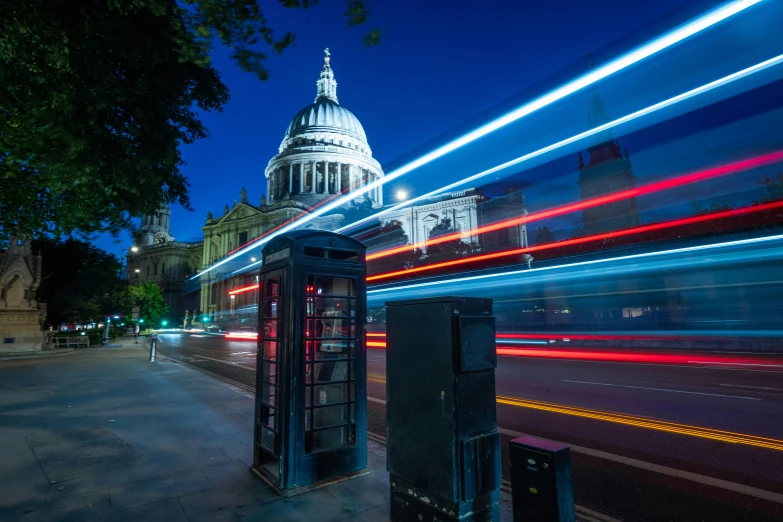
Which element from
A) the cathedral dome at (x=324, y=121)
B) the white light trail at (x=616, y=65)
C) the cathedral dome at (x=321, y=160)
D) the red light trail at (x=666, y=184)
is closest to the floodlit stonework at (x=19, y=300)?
the white light trail at (x=616, y=65)

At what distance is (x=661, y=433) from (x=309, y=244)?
5.48 metres

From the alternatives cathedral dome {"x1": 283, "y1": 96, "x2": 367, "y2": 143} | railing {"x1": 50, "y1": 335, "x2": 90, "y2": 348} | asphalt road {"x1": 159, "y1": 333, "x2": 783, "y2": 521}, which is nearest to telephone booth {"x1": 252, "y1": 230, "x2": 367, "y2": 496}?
asphalt road {"x1": 159, "y1": 333, "x2": 783, "y2": 521}

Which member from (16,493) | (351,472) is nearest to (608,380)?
(351,472)

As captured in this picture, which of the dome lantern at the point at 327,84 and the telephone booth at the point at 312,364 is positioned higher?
the dome lantern at the point at 327,84

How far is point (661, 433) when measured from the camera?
5.77 metres

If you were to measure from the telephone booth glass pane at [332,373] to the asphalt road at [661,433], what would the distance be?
1.87m

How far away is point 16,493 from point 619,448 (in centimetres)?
656

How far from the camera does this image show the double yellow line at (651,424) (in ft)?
17.4

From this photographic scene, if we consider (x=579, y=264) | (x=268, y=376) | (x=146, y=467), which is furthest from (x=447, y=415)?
(x=579, y=264)

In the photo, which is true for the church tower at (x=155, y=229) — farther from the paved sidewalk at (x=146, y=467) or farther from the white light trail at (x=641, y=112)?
the paved sidewalk at (x=146, y=467)

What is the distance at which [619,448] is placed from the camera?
5.21 meters

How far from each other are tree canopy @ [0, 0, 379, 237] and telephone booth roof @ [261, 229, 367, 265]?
1.83 m

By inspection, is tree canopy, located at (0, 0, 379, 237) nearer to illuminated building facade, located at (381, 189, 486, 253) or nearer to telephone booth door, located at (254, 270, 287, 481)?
telephone booth door, located at (254, 270, 287, 481)

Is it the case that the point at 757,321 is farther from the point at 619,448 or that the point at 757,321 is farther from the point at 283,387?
the point at 283,387
